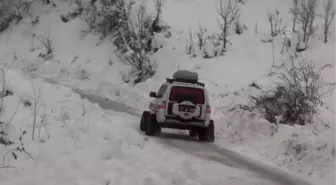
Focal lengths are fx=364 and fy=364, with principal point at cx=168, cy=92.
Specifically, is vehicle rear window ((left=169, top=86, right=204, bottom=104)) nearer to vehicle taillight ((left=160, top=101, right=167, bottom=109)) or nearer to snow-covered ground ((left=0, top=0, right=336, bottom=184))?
vehicle taillight ((left=160, top=101, right=167, bottom=109))

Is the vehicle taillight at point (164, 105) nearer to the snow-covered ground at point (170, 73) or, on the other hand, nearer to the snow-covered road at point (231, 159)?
the snow-covered road at point (231, 159)

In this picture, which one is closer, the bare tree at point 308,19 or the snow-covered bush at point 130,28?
the snow-covered bush at point 130,28

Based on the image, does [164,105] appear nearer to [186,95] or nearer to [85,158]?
[186,95]

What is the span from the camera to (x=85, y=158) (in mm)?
6746

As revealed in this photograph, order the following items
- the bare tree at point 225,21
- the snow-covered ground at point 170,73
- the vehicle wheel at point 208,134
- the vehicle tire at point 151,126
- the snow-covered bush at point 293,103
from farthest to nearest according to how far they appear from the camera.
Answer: the bare tree at point 225,21 < the snow-covered bush at point 293,103 < the vehicle wheel at point 208,134 < the vehicle tire at point 151,126 < the snow-covered ground at point 170,73

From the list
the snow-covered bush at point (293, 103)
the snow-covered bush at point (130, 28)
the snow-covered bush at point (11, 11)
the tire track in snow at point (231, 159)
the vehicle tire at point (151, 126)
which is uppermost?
the snow-covered bush at point (11, 11)

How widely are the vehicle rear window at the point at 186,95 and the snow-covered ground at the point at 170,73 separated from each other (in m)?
1.68

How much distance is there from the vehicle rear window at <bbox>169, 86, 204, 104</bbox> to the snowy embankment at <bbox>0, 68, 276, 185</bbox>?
2.57 meters

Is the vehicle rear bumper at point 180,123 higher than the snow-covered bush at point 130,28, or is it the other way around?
the snow-covered bush at point 130,28

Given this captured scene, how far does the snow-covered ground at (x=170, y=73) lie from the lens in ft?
24.8

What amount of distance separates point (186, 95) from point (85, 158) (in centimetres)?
564

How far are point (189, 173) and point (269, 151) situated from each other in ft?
13.1

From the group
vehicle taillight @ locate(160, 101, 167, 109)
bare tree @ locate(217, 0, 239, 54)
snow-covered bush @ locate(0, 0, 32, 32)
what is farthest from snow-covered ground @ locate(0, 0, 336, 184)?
vehicle taillight @ locate(160, 101, 167, 109)

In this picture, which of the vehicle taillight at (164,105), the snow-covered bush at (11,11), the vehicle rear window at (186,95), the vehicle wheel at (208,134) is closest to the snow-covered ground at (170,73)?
the vehicle wheel at (208,134)
